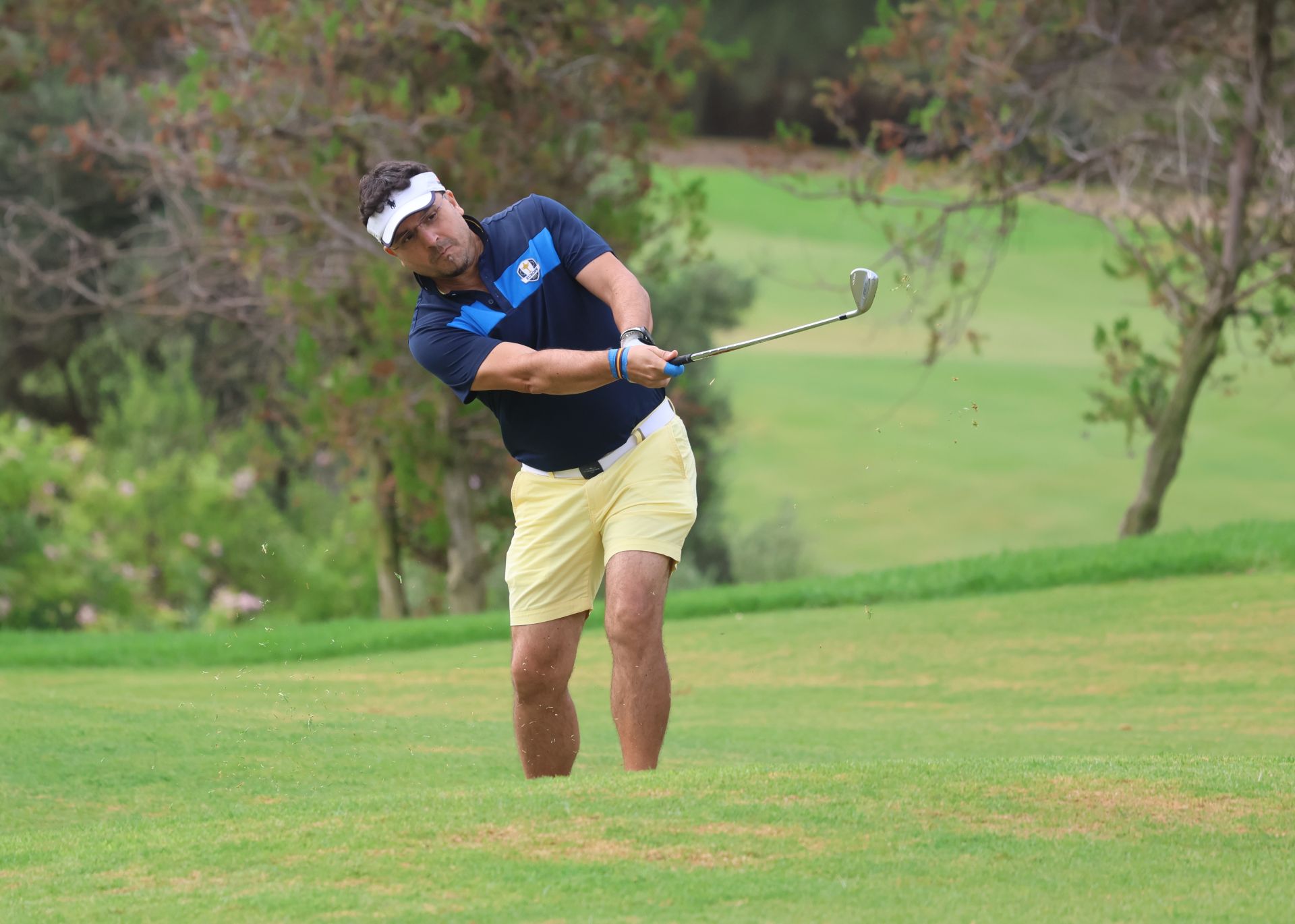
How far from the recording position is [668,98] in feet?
50.9

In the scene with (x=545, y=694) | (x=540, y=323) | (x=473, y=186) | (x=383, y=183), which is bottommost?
(x=545, y=694)

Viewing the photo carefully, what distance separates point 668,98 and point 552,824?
11.9 metres

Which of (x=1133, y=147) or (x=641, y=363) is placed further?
(x=1133, y=147)

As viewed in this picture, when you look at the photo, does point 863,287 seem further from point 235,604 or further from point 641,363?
point 235,604

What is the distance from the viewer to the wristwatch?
16.8ft

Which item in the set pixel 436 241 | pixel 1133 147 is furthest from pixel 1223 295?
pixel 436 241

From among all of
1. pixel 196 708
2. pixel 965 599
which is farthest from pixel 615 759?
pixel 965 599

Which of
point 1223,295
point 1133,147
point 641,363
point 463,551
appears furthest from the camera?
point 463,551

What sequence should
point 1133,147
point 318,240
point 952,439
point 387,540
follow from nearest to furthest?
point 1133,147 → point 318,240 → point 387,540 → point 952,439

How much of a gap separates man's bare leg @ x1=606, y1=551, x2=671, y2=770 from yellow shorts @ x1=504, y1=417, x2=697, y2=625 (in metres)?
0.10

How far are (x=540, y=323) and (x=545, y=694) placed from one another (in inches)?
47.4

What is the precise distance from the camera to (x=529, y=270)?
218 inches

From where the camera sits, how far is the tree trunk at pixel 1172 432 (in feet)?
49.3

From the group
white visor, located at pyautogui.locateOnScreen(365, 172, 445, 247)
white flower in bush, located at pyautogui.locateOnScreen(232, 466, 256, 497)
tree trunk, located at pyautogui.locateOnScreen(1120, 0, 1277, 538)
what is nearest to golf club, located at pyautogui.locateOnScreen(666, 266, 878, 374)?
white visor, located at pyautogui.locateOnScreen(365, 172, 445, 247)
